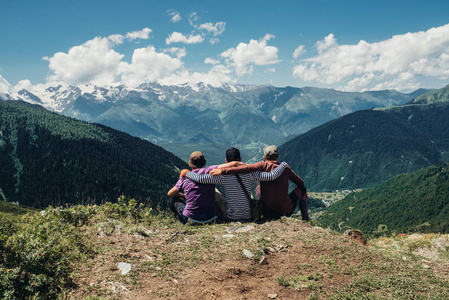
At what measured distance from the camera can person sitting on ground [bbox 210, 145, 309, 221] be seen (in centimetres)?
1178

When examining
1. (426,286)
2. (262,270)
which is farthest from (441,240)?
(262,270)

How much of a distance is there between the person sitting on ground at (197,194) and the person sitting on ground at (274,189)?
0.59m

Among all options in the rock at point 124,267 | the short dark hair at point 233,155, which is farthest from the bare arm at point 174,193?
the rock at point 124,267

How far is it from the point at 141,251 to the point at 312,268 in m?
5.95

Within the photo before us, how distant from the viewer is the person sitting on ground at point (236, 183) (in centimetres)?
1151

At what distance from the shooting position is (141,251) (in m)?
9.52

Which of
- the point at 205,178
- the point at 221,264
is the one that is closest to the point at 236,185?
the point at 205,178

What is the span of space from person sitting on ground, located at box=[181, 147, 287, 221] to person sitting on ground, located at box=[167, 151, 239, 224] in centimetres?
40

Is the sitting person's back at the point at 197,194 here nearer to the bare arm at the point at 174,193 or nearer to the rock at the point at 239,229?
the bare arm at the point at 174,193

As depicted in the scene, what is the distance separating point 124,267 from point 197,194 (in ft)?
14.1

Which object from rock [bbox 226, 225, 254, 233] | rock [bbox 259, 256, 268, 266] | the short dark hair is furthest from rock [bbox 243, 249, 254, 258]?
the short dark hair

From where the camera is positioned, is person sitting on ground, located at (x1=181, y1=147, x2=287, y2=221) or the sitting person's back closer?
person sitting on ground, located at (x1=181, y1=147, x2=287, y2=221)

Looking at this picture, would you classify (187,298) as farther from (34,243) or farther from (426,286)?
(426,286)

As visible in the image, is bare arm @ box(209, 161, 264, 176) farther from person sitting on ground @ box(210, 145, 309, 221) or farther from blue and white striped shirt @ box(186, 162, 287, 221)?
blue and white striped shirt @ box(186, 162, 287, 221)
